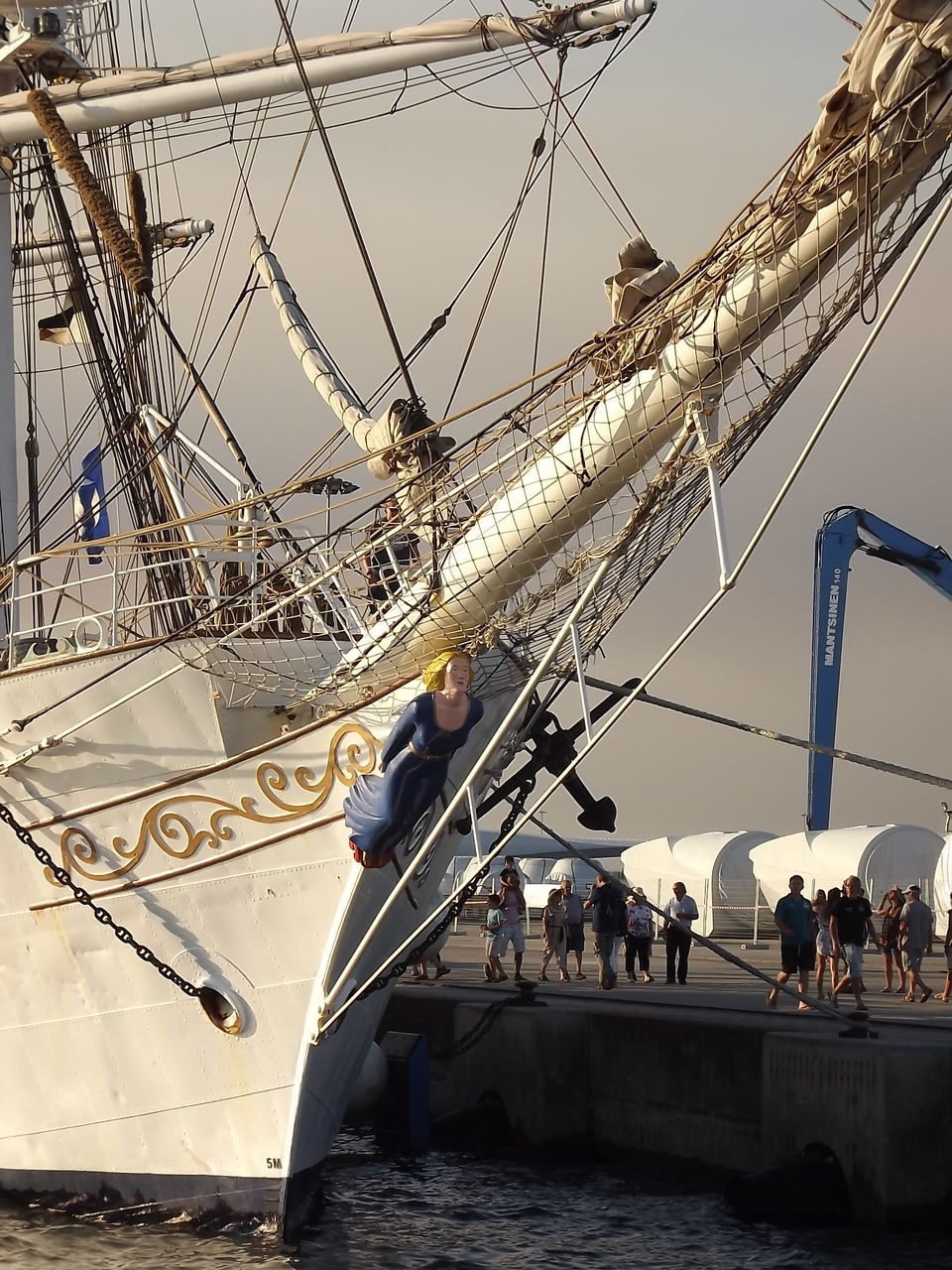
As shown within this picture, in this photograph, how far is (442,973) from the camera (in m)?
21.6

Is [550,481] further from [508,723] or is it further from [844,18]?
[844,18]

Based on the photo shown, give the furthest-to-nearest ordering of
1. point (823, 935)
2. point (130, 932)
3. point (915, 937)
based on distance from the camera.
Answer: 1. point (823, 935)
2. point (915, 937)
3. point (130, 932)

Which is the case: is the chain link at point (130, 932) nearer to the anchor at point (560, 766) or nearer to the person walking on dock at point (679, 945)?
the anchor at point (560, 766)

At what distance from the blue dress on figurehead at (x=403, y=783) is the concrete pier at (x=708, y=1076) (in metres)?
3.91

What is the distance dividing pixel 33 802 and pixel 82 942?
3.34 ft

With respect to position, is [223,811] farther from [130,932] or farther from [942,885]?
[942,885]

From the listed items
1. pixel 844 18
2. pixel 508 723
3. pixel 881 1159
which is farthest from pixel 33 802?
pixel 844 18

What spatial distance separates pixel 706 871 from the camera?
36.1 meters

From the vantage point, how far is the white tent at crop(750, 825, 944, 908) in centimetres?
3300

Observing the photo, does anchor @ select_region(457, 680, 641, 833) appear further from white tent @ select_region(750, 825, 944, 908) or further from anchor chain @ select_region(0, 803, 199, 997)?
white tent @ select_region(750, 825, 944, 908)

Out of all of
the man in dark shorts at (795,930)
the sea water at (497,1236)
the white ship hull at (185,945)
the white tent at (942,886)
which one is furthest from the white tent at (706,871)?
the white ship hull at (185,945)

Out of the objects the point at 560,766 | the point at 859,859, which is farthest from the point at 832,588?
the point at 560,766

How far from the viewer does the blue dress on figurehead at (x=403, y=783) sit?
10.8 metres

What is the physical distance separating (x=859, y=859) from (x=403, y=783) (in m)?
23.5
